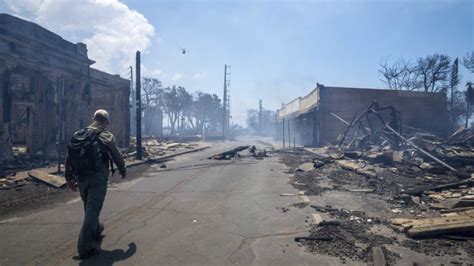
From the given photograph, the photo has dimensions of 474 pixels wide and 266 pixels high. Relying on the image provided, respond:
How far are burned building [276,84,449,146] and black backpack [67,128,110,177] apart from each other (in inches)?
1085

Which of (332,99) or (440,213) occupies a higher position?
(332,99)

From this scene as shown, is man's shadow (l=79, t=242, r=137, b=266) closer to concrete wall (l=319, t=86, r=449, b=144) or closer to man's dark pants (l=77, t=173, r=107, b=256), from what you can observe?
man's dark pants (l=77, t=173, r=107, b=256)

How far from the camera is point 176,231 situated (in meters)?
5.20

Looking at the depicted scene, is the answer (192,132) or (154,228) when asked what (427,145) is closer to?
(154,228)

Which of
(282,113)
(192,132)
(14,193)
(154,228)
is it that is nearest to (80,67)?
(14,193)

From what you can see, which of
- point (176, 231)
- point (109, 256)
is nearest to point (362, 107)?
point (176, 231)

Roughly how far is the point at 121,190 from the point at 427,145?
47.5ft

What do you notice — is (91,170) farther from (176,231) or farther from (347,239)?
(347,239)

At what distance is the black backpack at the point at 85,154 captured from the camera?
427 cm

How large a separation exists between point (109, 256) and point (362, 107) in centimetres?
3079

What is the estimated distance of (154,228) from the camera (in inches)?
211

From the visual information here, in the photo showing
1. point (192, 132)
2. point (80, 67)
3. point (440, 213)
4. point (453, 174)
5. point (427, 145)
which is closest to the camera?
point (440, 213)

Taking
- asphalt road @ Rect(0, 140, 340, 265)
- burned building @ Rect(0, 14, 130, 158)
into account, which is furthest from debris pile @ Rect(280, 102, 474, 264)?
burned building @ Rect(0, 14, 130, 158)

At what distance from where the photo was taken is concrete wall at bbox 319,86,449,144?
1219 inches
